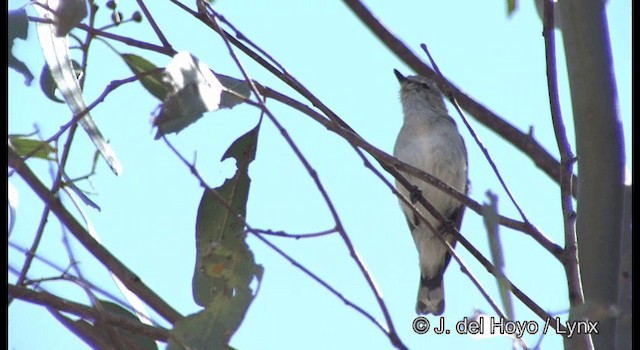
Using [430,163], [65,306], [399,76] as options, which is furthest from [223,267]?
[399,76]

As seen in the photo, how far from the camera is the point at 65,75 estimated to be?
217 centimetres

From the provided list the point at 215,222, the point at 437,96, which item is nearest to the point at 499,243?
the point at 215,222

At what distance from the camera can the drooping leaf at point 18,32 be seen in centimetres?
200

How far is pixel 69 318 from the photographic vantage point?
6.67 feet

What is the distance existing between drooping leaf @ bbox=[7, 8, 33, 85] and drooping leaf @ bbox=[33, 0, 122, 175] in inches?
2.7

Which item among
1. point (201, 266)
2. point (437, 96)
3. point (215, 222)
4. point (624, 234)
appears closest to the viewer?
point (624, 234)

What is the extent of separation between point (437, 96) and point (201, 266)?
305cm

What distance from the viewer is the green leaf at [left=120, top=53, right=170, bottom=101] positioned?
85.3 inches

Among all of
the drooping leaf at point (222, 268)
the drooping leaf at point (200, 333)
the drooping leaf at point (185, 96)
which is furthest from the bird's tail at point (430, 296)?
the drooping leaf at point (185, 96)

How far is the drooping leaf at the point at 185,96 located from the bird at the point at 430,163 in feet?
8.33

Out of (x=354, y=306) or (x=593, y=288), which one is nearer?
(x=354, y=306)

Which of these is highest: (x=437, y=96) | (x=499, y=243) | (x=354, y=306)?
(x=437, y=96)

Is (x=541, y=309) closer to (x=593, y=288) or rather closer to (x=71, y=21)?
(x=593, y=288)

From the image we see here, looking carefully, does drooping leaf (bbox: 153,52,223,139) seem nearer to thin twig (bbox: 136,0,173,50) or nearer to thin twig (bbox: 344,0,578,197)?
thin twig (bbox: 136,0,173,50)
